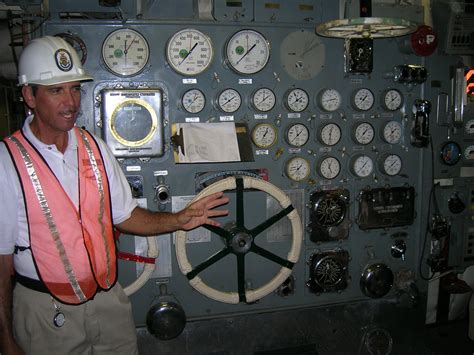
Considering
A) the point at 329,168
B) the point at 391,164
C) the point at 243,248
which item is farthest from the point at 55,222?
the point at 391,164

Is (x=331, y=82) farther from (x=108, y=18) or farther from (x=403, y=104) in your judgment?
(x=108, y=18)

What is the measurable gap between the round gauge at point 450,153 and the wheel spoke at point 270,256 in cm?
146

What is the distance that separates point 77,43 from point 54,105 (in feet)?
2.58

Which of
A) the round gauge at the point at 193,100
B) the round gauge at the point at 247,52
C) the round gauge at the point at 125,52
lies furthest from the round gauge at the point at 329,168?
the round gauge at the point at 125,52

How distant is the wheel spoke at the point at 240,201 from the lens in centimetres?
262

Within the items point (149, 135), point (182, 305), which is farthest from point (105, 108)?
point (182, 305)

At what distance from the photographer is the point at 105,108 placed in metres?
2.52

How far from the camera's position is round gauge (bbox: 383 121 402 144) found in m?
2.98

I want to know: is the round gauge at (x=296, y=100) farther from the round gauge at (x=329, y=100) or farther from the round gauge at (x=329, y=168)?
the round gauge at (x=329, y=168)

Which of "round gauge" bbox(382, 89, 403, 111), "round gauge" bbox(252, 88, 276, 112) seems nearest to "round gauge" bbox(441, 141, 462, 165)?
"round gauge" bbox(382, 89, 403, 111)

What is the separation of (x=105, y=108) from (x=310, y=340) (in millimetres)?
2226

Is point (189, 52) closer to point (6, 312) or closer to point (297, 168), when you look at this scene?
point (297, 168)

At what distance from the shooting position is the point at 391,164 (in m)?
3.02

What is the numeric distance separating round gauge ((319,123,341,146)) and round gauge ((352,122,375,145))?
0.12 m
